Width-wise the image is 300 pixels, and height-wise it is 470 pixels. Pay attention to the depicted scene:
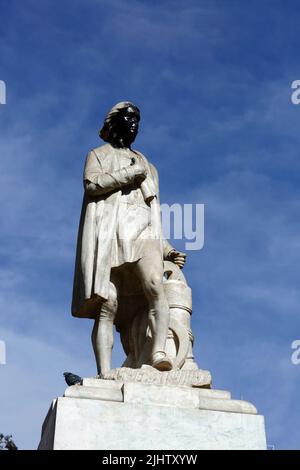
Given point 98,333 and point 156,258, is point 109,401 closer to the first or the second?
point 98,333

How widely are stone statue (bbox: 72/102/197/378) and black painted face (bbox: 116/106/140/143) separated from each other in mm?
14

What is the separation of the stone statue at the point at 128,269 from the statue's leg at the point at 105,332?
0.04 feet

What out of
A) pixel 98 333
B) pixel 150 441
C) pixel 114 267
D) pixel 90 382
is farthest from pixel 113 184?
pixel 150 441

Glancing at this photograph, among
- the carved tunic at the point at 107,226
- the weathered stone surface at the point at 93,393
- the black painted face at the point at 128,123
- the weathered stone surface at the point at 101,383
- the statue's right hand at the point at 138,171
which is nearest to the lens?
the weathered stone surface at the point at 93,393

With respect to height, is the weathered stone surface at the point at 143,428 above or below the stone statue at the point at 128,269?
below

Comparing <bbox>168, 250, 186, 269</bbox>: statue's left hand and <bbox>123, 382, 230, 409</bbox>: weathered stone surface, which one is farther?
<bbox>168, 250, 186, 269</bbox>: statue's left hand

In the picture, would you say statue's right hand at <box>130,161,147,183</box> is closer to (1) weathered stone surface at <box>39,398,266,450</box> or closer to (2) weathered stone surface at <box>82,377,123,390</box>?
(2) weathered stone surface at <box>82,377,123,390</box>

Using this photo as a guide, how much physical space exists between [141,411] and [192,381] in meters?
0.96

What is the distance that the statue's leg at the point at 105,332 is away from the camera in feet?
34.2

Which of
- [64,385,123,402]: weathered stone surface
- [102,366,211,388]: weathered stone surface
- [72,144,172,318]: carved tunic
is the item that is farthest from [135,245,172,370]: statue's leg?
[64,385,123,402]: weathered stone surface

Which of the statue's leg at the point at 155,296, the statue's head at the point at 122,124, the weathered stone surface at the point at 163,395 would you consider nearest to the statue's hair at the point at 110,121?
the statue's head at the point at 122,124

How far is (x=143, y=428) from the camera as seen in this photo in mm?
9219

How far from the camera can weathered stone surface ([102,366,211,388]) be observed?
386 inches

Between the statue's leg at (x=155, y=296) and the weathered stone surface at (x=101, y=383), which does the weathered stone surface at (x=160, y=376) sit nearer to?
the weathered stone surface at (x=101, y=383)
